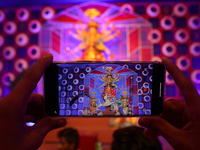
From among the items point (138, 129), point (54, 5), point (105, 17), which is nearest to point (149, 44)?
point (105, 17)

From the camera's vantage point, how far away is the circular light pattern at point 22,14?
2.81 meters

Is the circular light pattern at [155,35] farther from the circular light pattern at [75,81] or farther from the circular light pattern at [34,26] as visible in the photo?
the circular light pattern at [75,81]

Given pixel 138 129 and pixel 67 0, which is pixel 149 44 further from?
pixel 138 129

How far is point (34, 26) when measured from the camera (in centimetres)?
278

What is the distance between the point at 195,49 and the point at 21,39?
2.80 m

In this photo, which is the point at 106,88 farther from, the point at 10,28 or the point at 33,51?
the point at 10,28

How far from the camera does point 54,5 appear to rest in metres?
2.76

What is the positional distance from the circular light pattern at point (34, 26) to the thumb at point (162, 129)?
2.63 metres

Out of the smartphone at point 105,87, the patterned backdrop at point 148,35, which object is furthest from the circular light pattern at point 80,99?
the patterned backdrop at point 148,35

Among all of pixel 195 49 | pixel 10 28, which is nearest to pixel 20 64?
pixel 10 28

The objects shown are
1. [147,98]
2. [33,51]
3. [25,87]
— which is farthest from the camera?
[33,51]

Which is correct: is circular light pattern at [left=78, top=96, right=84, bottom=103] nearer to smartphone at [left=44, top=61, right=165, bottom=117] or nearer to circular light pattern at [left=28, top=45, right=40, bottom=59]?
smartphone at [left=44, top=61, right=165, bottom=117]

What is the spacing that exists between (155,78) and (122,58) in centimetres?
189

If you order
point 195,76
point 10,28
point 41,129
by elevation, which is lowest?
point 41,129
